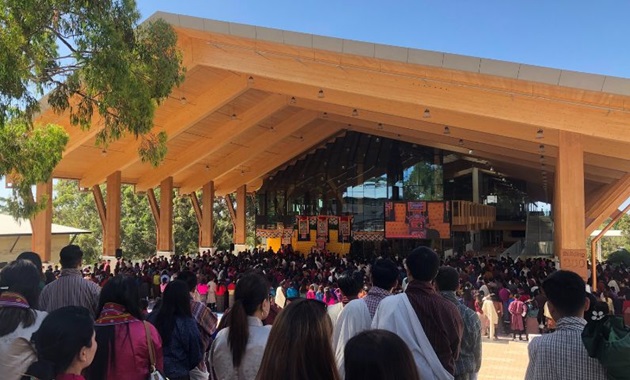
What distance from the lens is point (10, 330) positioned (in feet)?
8.29

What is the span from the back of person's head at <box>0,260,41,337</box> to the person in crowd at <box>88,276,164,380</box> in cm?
38

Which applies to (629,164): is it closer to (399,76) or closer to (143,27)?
(399,76)

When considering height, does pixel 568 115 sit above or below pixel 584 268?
above

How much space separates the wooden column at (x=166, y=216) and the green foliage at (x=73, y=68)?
17054 mm

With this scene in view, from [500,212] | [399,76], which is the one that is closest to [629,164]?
[399,76]

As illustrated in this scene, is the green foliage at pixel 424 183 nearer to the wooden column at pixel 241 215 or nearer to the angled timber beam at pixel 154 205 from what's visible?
the wooden column at pixel 241 215

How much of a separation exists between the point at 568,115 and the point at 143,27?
896cm

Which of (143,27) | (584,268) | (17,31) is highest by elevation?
(143,27)

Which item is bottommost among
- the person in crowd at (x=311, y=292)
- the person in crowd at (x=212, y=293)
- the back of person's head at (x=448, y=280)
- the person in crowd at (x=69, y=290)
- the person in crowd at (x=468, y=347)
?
the person in crowd at (x=212, y=293)

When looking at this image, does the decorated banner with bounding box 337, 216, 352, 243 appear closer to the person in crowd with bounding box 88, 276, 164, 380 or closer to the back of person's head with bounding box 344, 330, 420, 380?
the person in crowd with bounding box 88, 276, 164, 380

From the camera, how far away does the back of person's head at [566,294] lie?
2318mm

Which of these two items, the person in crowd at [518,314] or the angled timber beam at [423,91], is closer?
the person in crowd at [518,314]

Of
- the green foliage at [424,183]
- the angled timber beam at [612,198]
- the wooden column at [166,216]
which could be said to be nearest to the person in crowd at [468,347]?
the angled timber beam at [612,198]

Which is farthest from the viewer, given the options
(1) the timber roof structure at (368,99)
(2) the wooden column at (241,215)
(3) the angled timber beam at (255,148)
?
(2) the wooden column at (241,215)
